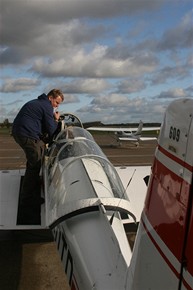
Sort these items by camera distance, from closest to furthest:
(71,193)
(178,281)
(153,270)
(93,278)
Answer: (178,281) → (153,270) → (93,278) → (71,193)

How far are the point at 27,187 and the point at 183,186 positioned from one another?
4.55 m

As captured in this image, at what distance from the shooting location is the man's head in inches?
242

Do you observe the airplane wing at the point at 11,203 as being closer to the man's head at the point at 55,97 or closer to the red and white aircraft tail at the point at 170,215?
the man's head at the point at 55,97

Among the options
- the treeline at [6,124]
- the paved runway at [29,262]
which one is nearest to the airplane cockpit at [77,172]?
the paved runway at [29,262]

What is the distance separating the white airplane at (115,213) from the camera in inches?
70.4

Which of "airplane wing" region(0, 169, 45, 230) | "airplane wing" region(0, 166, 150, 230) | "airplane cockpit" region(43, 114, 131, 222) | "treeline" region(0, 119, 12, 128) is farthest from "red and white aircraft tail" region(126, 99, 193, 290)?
"treeline" region(0, 119, 12, 128)

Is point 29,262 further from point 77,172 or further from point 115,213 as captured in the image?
point 115,213

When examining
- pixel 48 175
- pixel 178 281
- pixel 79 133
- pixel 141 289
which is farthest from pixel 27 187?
Result: pixel 178 281

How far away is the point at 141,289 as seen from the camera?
2.15 metres

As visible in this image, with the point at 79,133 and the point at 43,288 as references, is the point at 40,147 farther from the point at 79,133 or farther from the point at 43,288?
the point at 43,288

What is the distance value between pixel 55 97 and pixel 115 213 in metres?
2.87

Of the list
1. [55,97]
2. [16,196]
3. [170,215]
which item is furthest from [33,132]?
[170,215]

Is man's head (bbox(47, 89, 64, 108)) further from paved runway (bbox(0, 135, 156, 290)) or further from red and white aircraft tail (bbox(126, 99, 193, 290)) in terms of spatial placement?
red and white aircraft tail (bbox(126, 99, 193, 290))

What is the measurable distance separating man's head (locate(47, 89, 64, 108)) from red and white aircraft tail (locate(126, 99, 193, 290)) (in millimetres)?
4209
